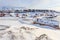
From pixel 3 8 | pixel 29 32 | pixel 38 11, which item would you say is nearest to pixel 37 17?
pixel 38 11

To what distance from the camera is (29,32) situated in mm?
1114

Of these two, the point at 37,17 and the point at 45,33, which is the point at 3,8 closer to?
the point at 37,17

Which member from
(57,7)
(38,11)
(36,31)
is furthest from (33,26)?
(57,7)

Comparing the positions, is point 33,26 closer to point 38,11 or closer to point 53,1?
point 38,11

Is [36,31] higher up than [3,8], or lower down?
lower down

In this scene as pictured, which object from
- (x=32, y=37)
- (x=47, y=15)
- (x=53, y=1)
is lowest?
(x=32, y=37)

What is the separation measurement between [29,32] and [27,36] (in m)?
0.05

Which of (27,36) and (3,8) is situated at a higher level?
(3,8)

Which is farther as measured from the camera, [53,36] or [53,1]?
[53,1]

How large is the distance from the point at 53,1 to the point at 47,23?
272 millimetres

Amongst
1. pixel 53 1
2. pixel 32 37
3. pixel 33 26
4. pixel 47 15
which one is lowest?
pixel 32 37

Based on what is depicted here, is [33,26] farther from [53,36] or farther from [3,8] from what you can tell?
[3,8]

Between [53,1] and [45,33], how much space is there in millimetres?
389

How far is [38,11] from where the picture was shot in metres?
1.19
